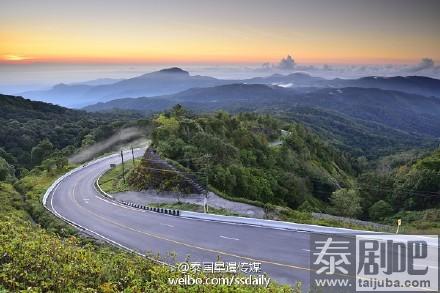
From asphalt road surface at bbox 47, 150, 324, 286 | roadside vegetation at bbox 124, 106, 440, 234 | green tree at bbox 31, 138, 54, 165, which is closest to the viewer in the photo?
asphalt road surface at bbox 47, 150, 324, 286

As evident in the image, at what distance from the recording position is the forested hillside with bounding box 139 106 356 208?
147 ft

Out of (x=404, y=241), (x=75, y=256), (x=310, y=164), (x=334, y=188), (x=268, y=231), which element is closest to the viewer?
(x=75, y=256)

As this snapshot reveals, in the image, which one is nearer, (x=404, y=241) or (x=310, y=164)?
(x=404, y=241)

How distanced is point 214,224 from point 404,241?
12.7 metres

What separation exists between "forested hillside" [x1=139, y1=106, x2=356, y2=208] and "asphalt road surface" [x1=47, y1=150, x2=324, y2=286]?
1098cm

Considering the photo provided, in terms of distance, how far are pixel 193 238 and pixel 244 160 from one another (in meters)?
32.1

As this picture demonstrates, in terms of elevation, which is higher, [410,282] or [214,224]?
[410,282]

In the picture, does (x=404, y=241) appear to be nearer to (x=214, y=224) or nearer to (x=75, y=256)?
(x=214, y=224)

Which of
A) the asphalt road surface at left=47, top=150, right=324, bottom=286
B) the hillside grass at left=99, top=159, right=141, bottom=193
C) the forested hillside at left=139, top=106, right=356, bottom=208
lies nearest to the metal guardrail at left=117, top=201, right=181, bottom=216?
the asphalt road surface at left=47, top=150, right=324, bottom=286

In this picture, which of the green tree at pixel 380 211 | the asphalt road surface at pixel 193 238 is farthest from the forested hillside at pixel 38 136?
the green tree at pixel 380 211

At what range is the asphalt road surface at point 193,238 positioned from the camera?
19.9 m

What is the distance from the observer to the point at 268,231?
25.3 metres

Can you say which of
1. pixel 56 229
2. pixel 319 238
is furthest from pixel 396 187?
pixel 56 229

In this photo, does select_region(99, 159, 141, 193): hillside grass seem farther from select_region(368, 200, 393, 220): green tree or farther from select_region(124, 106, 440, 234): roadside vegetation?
select_region(368, 200, 393, 220): green tree
